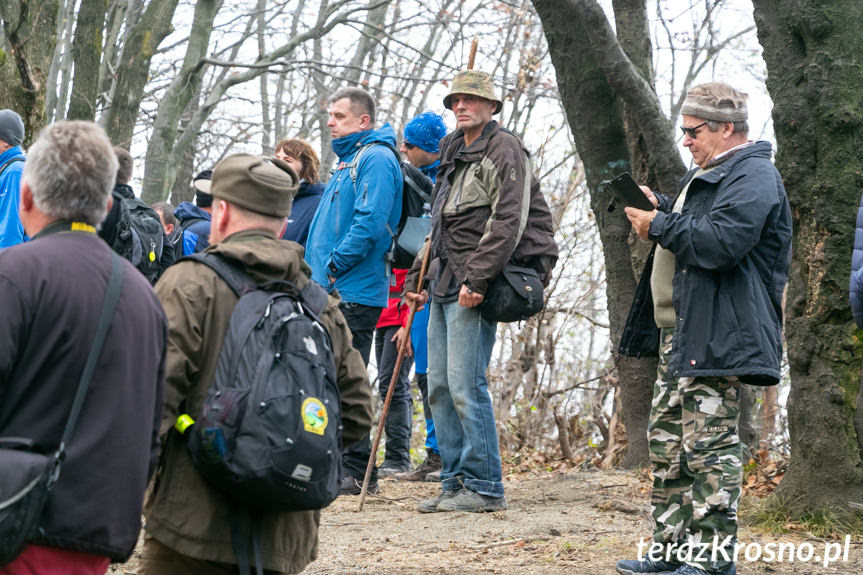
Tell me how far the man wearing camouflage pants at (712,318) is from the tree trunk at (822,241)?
124 cm

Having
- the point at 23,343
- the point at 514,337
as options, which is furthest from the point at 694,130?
the point at 514,337

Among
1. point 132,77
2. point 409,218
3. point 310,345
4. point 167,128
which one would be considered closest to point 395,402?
point 409,218

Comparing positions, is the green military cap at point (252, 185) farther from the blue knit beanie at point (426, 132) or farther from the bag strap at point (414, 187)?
the blue knit beanie at point (426, 132)

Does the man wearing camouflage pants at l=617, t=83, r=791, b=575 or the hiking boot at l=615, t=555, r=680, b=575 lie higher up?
the man wearing camouflage pants at l=617, t=83, r=791, b=575

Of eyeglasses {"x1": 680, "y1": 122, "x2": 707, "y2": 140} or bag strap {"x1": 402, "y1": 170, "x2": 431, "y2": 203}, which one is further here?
bag strap {"x1": 402, "y1": 170, "x2": 431, "y2": 203}

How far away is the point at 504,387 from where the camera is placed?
1201 cm

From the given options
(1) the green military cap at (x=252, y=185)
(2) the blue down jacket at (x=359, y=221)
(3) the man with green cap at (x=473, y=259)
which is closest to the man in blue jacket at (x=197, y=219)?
(2) the blue down jacket at (x=359, y=221)

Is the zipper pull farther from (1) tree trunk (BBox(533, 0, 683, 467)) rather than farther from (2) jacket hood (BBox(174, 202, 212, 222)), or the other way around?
(2) jacket hood (BBox(174, 202, 212, 222))

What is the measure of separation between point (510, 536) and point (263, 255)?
2.97m

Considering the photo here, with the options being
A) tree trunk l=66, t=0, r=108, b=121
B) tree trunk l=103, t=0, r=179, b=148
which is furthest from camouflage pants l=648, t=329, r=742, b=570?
tree trunk l=103, t=0, r=179, b=148

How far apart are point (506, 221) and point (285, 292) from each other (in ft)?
9.36

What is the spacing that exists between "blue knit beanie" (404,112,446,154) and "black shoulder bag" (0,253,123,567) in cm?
496

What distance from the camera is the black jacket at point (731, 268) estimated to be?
4.20 m

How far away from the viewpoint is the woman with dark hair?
686 centimetres
